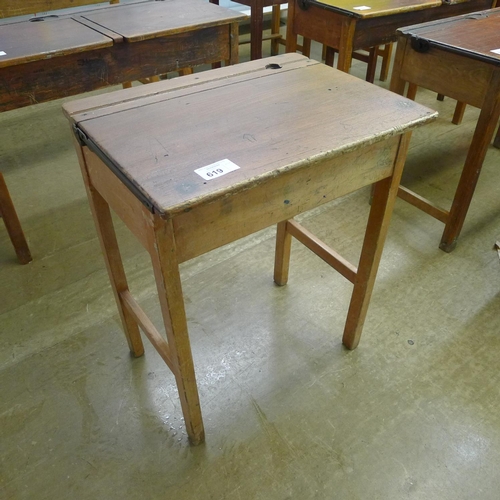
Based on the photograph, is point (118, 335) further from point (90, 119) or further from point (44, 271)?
point (90, 119)

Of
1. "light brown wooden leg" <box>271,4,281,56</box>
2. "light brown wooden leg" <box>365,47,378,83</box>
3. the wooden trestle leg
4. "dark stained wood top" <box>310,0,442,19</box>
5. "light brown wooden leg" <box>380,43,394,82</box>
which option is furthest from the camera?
"light brown wooden leg" <box>271,4,281,56</box>

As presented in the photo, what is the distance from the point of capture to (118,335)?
1664 mm

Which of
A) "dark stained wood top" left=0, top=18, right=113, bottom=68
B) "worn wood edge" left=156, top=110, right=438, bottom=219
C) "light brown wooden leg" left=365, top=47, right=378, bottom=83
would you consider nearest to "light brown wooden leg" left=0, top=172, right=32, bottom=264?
"dark stained wood top" left=0, top=18, right=113, bottom=68

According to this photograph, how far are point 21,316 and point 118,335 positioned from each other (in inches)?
15.9

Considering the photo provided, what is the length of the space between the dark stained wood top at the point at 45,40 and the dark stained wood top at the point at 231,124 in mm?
673

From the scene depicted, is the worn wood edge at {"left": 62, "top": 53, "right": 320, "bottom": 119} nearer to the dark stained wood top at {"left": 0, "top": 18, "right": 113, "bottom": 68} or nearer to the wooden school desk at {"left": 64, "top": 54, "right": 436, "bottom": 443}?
the wooden school desk at {"left": 64, "top": 54, "right": 436, "bottom": 443}

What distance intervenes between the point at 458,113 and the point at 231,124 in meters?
2.57

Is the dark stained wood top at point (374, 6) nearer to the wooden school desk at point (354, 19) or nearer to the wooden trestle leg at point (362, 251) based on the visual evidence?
the wooden school desk at point (354, 19)

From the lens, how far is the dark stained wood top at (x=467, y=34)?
1.67 metres

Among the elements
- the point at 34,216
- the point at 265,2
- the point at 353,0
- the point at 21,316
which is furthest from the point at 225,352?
the point at 265,2

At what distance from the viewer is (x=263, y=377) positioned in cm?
153

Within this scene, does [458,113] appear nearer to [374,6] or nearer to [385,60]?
[385,60]

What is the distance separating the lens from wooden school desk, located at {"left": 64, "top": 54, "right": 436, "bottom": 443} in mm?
864

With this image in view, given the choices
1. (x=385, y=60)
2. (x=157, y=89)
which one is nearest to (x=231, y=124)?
(x=157, y=89)
